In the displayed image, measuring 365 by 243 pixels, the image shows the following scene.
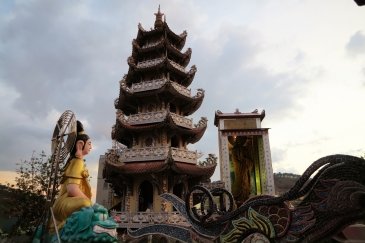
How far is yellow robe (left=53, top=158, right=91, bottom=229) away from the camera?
5.54m

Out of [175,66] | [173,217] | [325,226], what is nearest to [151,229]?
[325,226]

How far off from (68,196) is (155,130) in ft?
44.0

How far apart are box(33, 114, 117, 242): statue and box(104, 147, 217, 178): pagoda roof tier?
33.6 feet

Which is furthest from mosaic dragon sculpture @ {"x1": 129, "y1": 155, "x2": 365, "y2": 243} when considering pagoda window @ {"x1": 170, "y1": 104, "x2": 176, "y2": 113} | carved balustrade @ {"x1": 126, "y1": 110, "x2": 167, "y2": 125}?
pagoda window @ {"x1": 170, "y1": 104, "x2": 176, "y2": 113}

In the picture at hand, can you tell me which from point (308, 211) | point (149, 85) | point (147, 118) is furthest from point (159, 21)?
point (308, 211)

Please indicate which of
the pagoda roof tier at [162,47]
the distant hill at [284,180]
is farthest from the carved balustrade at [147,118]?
the distant hill at [284,180]

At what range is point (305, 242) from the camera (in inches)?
212

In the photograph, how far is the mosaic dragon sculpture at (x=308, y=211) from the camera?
16.2 ft

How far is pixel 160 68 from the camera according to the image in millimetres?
21375

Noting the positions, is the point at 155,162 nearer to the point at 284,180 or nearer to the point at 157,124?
the point at 157,124

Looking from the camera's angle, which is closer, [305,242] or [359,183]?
[359,183]

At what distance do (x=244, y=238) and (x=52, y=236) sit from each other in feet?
12.6

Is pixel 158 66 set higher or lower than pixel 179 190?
higher

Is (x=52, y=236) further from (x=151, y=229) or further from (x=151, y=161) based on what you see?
(x=151, y=161)
